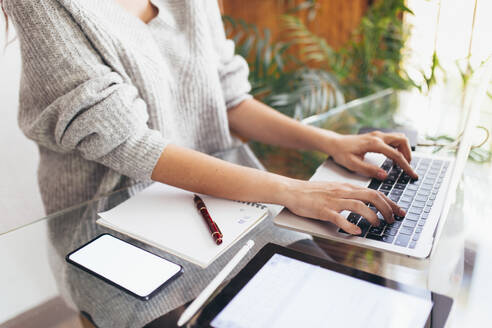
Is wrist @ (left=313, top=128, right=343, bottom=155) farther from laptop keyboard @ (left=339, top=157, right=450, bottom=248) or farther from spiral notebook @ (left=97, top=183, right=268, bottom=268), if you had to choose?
spiral notebook @ (left=97, top=183, right=268, bottom=268)

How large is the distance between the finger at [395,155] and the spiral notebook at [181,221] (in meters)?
0.31

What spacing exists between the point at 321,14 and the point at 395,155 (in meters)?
1.83

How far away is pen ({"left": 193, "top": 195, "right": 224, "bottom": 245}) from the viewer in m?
0.59

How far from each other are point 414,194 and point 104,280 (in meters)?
0.54

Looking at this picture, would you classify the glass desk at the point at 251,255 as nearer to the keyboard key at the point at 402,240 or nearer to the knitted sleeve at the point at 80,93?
the keyboard key at the point at 402,240

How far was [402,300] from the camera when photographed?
472 millimetres

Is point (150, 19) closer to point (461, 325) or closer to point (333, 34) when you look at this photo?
point (461, 325)

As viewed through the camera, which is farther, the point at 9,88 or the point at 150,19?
the point at 9,88

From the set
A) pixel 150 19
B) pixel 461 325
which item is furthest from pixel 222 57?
pixel 461 325

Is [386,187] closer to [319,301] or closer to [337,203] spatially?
[337,203]

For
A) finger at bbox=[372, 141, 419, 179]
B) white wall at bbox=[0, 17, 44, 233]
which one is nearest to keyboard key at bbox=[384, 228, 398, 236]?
finger at bbox=[372, 141, 419, 179]

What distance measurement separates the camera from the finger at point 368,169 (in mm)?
766

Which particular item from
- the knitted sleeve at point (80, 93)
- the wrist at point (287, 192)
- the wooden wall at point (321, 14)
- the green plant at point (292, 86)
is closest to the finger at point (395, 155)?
the wrist at point (287, 192)

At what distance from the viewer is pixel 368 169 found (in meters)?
0.78
